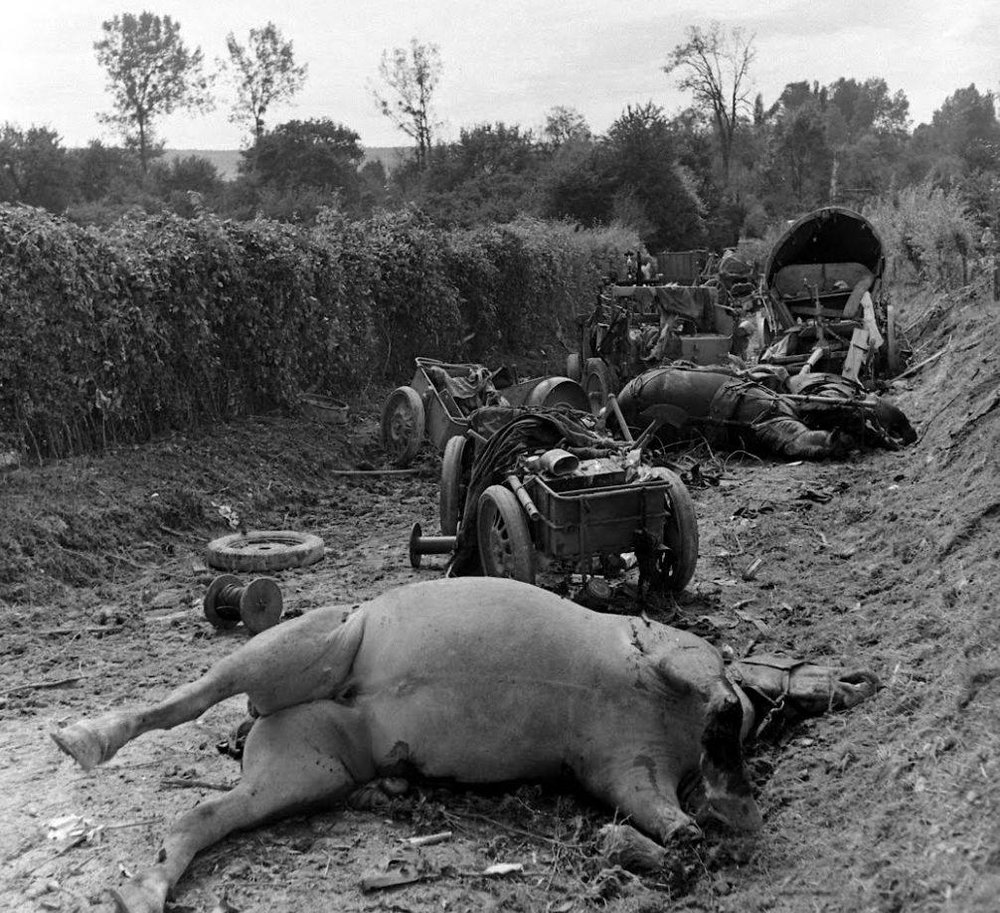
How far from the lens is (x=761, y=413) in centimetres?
1197

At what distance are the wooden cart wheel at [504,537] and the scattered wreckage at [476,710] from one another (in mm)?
2306

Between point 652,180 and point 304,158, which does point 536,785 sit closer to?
point 652,180

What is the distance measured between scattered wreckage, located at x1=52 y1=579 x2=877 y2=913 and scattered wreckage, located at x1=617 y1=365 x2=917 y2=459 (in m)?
7.43

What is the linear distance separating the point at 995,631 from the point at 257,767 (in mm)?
3154

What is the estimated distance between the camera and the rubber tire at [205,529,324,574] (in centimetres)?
895

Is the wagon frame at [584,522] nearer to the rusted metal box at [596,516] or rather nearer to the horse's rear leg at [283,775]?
the rusted metal box at [596,516]

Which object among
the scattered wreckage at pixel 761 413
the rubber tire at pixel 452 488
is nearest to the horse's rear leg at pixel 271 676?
the rubber tire at pixel 452 488

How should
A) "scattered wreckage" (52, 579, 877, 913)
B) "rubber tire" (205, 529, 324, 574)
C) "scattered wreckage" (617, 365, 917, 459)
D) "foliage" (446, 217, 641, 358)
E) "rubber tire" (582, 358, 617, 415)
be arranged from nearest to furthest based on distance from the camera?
"scattered wreckage" (52, 579, 877, 913) < "rubber tire" (205, 529, 324, 574) < "scattered wreckage" (617, 365, 917, 459) < "rubber tire" (582, 358, 617, 415) < "foliage" (446, 217, 641, 358)

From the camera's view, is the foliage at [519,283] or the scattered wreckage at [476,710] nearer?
the scattered wreckage at [476,710]

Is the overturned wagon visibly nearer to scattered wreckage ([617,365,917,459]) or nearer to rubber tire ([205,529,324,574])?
scattered wreckage ([617,365,917,459])

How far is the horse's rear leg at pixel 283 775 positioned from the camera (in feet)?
13.0

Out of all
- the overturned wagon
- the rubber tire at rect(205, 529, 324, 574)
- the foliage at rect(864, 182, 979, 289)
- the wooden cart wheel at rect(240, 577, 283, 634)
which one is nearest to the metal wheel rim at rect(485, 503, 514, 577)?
the wooden cart wheel at rect(240, 577, 283, 634)

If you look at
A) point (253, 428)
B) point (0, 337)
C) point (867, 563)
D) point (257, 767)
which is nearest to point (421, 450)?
point (253, 428)

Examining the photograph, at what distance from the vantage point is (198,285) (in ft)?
38.0
